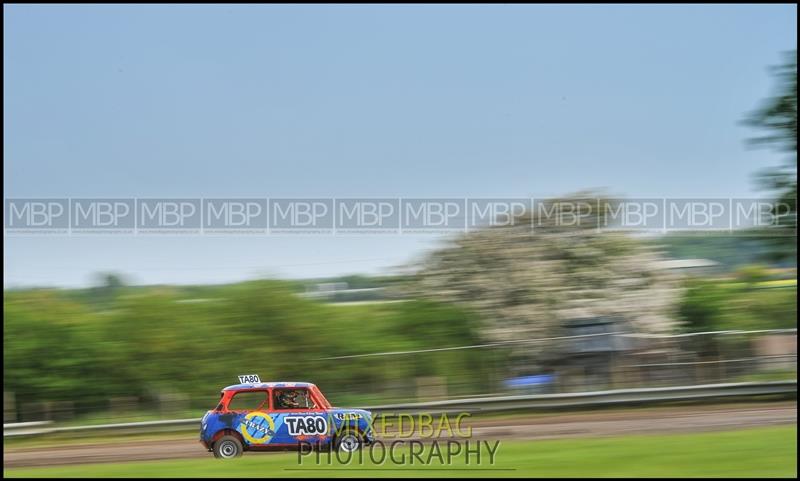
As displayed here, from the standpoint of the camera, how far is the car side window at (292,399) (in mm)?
10148

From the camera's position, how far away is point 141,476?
9312 mm

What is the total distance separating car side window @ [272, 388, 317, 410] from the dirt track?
1452 mm

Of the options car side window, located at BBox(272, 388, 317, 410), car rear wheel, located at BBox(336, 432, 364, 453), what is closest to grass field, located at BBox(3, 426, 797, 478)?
car rear wheel, located at BBox(336, 432, 364, 453)

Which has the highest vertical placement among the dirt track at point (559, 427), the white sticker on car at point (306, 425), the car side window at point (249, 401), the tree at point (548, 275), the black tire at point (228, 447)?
the tree at point (548, 275)

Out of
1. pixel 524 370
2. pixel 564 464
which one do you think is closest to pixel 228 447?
pixel 564 464

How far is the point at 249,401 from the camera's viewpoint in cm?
1011

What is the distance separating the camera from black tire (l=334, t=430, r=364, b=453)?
993 cm

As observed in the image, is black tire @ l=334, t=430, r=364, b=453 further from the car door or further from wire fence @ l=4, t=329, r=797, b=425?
wire fence @ l=4, t=329, r=797, b=425

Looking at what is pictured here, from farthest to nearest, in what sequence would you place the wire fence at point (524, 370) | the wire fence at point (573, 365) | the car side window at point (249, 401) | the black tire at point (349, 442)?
the wire fence at point (573, 365) → the wire fence at point (524, 370) → the car side window at point (249, 401) → the black tire at point (349, 442)

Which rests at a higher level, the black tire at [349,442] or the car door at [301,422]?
the car door at [301,422]

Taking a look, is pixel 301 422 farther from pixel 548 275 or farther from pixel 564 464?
pixel 548 275

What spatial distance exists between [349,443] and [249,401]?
4.47ft

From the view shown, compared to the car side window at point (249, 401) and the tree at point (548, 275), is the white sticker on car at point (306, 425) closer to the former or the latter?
the car side window at point (249, 401)

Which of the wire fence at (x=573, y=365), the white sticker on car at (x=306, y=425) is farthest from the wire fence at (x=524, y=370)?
the white sticker on car at (x=306, y=425)
